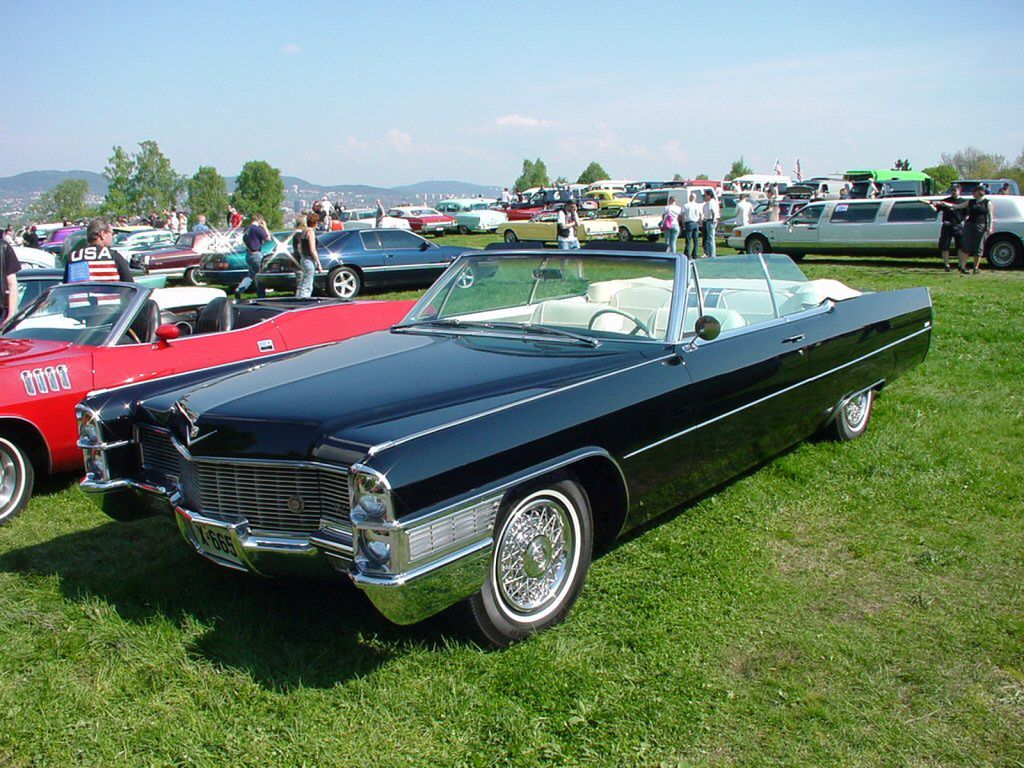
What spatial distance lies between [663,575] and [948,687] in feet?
4.10

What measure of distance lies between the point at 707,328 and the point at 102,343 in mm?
3983

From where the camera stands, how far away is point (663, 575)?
→ 12.9ft

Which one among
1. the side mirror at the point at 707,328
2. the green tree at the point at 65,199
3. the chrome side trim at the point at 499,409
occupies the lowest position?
the chrome side trim at the point at 499,409

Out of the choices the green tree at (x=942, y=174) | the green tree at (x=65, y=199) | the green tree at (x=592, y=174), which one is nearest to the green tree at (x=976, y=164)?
the green tree at (x=942, y=174)

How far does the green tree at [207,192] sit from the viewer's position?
123625 millimetres

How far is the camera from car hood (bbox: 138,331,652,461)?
3.09 meters

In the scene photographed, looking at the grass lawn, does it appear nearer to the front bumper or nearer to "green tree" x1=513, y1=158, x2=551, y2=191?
the front bumper

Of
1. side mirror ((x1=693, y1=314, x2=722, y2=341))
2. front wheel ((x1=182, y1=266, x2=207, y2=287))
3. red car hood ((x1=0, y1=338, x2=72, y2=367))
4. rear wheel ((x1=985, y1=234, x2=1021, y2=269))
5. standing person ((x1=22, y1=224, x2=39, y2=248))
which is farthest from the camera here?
standing person ((x1=22, y1=224, x2=39, y2=248))

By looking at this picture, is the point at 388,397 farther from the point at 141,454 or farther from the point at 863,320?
the point at 863,320

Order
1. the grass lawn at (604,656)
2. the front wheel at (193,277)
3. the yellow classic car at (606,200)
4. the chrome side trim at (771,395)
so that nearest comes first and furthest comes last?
the grass lawn at (604,656)
the chrome side trim at (771,395)
the front wheel at (193,277)
the yellow classic car at (606,200)

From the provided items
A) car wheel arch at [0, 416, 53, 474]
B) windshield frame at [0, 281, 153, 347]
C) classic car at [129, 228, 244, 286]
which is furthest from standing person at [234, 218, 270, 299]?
car wheel arch at [0, 416, 53, 474]

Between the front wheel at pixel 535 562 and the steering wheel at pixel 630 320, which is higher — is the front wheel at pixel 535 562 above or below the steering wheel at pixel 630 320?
below

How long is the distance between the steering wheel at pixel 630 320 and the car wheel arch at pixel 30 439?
3.39m

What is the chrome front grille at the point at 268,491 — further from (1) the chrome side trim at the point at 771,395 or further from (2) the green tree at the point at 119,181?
(2) the green tree at the point at 119,181
